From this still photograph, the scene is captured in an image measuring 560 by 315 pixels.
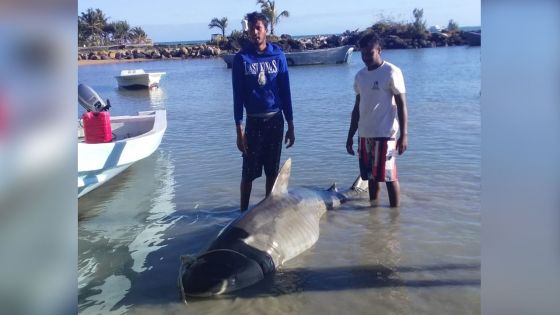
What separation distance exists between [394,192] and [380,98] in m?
1.09

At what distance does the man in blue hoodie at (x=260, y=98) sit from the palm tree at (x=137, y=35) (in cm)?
8497

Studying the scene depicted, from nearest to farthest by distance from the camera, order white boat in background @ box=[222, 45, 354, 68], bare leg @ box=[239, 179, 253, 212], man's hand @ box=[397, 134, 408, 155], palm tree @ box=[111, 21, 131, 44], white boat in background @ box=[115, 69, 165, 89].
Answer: man's hand @ box=[397, 134, 408, 155] < bare leg @ box=[239, 179, 253, 212] < white boat in background @ box=[115, 69, 165, 89] < white boat in background @ box=[222, 45, 354, 68] < palm tree @ box=[111, 21, 131, 44]

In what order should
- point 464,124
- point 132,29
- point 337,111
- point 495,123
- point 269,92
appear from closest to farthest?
point 495,123
point 269,92
point 464,124
point 337,111
point 132,29

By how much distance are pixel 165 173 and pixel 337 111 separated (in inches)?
310

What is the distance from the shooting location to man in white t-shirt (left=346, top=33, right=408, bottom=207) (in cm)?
546

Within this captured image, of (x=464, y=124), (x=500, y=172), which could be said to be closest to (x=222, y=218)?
(x=500, y=172)

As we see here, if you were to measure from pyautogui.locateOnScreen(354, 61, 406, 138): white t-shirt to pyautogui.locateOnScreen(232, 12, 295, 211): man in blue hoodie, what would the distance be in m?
0.78

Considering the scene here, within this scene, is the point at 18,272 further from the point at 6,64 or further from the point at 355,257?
the point at 355,257

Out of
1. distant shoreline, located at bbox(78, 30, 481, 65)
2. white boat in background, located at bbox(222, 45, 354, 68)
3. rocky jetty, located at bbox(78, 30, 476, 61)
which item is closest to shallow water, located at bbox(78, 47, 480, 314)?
white boat in background, located at bbox(222, 45, 354, 68)

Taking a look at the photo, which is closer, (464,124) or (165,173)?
(165,173)

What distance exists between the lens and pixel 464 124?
11898mm

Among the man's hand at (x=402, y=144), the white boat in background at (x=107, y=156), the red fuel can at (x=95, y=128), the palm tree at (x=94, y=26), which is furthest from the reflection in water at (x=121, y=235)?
the palm tree at (x=94, y=26)

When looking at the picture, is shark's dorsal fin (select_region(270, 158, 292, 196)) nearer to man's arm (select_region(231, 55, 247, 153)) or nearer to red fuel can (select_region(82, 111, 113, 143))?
man's arm (select_region(231, 55, 247, 153))

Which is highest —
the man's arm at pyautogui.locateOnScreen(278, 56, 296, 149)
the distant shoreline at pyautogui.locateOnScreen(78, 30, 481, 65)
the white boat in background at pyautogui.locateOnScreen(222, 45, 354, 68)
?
the distant shoreline at pyautogui.locateOnScreen(78, 30, 481, 65)
